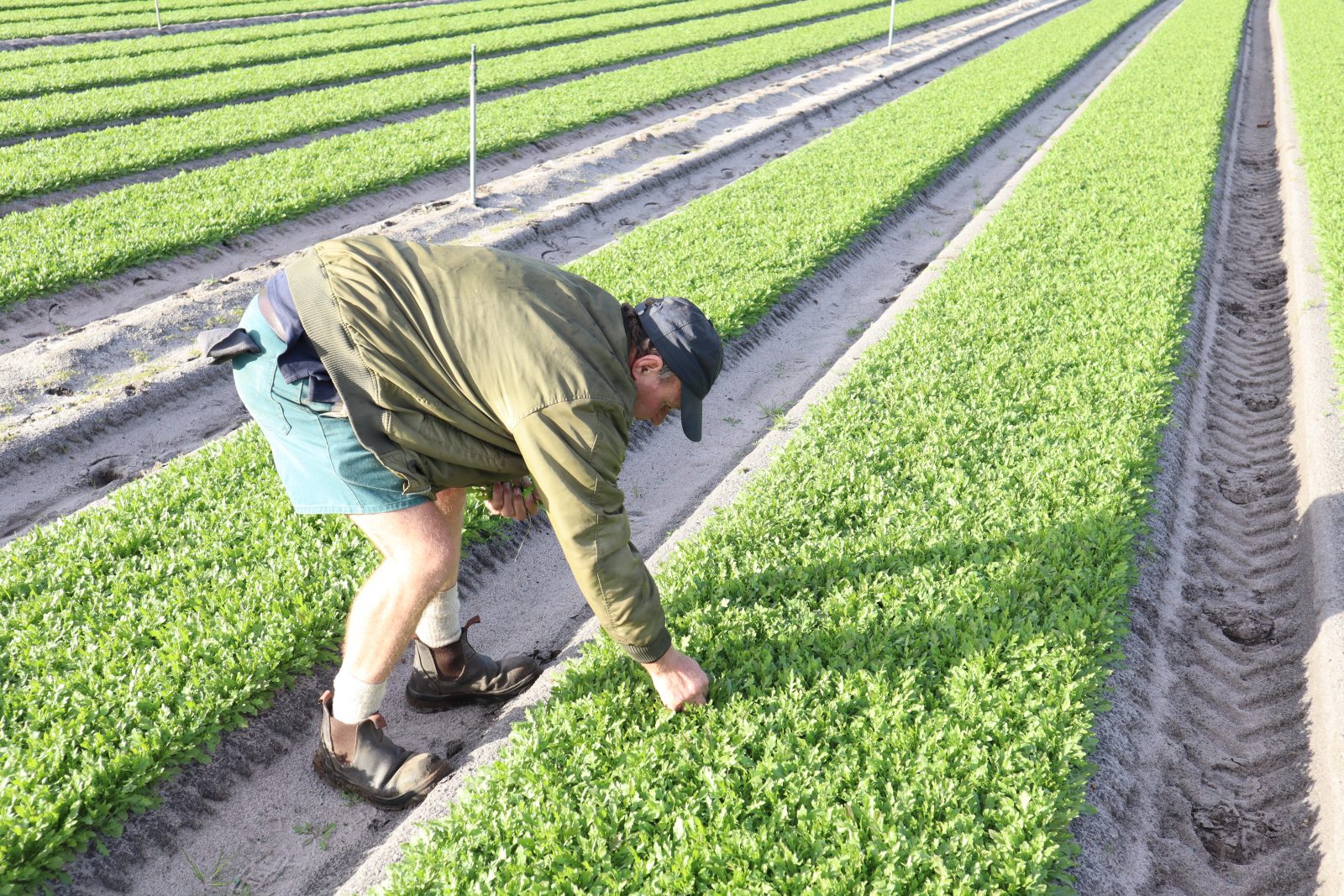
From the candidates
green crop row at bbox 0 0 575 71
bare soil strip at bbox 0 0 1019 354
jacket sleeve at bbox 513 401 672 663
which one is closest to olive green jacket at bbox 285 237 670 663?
jacket sleeve at bbox 513 401 672 663

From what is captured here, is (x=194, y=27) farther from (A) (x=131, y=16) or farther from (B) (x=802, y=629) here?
(B) (x=802, y=629)

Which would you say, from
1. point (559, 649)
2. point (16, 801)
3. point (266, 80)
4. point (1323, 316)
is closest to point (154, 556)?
point (16, 801)

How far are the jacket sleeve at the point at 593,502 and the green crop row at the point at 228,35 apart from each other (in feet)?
72.6

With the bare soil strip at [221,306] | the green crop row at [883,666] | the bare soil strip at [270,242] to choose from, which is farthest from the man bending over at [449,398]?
the bare soil strip at [270,242]

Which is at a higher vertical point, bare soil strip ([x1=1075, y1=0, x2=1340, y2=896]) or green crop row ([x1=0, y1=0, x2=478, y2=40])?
green crop row ([x1=0, y1=0, x2=478, y2=40])

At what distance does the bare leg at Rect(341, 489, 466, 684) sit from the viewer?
11.2 feet

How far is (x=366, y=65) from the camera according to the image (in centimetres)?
2086

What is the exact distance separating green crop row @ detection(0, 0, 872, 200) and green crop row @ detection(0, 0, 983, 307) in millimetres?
1050

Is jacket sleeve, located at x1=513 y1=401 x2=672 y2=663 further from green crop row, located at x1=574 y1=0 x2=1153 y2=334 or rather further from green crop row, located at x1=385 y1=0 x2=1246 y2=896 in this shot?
green crop row, located at x1=574 y1=0 x2=1153 y2=334

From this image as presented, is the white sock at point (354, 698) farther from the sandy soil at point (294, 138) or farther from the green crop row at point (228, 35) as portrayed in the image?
the green crop row at point (228, 35)

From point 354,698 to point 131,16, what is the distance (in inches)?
1250

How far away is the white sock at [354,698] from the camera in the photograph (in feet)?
11.9

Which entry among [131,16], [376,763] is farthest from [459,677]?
[131,16]

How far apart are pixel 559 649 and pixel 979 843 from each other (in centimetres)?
235
